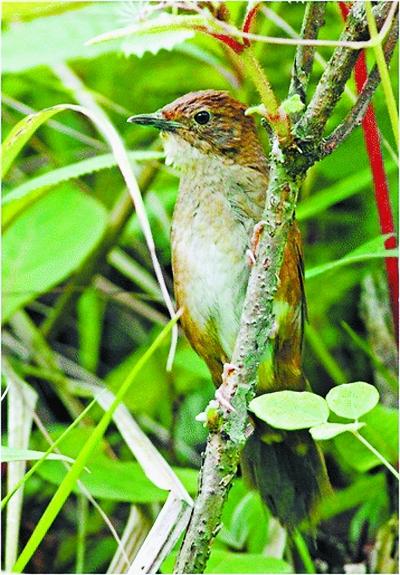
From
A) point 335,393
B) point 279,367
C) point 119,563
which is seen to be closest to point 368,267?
point 279,367

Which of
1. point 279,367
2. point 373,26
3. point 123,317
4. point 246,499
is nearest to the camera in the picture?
point 373,26

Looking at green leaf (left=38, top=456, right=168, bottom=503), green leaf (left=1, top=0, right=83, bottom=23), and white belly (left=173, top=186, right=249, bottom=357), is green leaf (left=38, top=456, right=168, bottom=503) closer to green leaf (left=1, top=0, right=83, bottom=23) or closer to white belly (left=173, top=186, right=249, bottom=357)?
white belly (left=173, top=186, right=249, bottom=357)

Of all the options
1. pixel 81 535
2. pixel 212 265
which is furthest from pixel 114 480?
pixel 212 265

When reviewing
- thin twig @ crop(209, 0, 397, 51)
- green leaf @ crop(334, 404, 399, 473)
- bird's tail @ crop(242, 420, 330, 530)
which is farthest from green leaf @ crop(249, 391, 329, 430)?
bird's tail @ crop(242, 420, 330, 530)

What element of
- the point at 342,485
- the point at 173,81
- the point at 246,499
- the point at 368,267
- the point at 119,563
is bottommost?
the point at 119,563

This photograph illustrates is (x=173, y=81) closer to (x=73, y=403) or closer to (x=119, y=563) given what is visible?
(x=73, y=403)

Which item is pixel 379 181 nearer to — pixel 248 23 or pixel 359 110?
pixel 359 110
